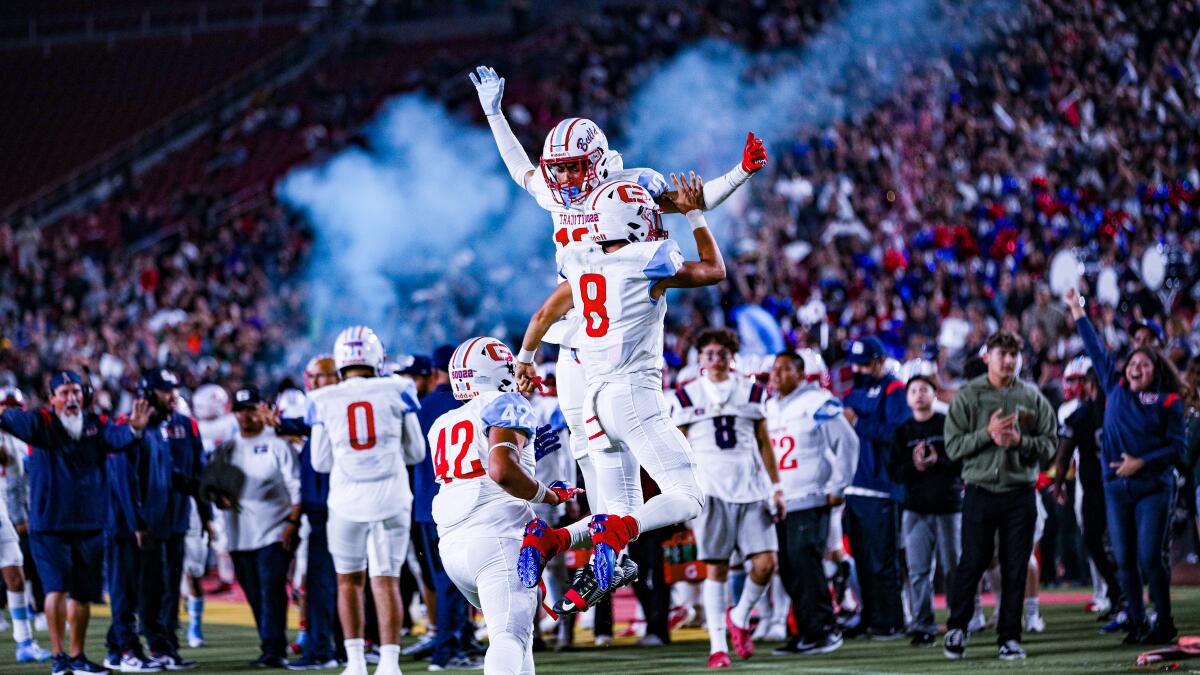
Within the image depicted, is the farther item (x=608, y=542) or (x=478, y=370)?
(x=478, y=370)

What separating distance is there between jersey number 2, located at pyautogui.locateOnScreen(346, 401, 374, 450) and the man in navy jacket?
4028 millimetres

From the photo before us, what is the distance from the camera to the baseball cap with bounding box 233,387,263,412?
1171 cm

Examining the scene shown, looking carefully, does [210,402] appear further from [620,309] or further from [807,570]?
[620,309]

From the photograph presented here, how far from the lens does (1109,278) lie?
16266mm

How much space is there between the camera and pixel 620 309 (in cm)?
770

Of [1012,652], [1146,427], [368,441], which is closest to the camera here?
[368,441]

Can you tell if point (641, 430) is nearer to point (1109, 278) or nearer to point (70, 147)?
point (1109, 278)

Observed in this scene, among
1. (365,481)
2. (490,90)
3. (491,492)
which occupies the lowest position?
(491,492)

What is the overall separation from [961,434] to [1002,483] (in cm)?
43

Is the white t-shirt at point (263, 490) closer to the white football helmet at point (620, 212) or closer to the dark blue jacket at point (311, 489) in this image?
the dark blue jacket at point (311, 489)

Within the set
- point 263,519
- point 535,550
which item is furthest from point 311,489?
point 535,550

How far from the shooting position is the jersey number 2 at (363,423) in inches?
380

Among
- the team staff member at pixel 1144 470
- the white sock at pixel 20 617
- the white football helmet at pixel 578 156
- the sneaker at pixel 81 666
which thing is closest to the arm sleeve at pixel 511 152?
the white football helmet at pixel 578 156

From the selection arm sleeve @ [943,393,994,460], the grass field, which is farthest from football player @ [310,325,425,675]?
arm sleeve @ [943,393,994,460]
